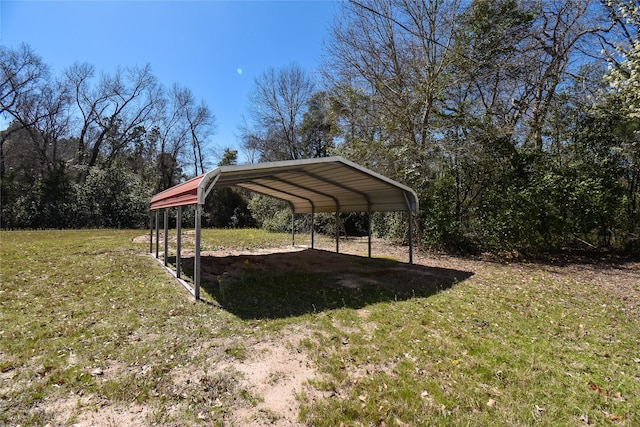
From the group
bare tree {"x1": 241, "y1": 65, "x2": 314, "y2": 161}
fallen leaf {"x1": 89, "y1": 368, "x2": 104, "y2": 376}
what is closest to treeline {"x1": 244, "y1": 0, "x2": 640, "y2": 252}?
fallen leaf {"x1": 89, "y1": 368, "x2": 104, "y2": 376}

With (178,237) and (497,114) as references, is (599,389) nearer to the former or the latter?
(178,237)

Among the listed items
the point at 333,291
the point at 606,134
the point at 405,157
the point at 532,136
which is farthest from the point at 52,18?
the point at 606,134

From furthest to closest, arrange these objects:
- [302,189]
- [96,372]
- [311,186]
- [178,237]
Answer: [302,189] < [311,186] < [178,237] < [96,372]

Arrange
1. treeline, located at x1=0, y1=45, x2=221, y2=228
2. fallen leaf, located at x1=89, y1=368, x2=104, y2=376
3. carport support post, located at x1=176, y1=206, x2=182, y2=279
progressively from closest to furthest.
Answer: fallen leaf, located at x1=89, y1=368, x2=104, y2=376 < carport support post, located at x1=176, y1=206, x2=182, y2=279 < treeline, located at x1=0, y1=45, x2=221, y2=228

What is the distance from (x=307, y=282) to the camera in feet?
23.0

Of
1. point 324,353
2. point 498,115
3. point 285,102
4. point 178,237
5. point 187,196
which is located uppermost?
point 285,102

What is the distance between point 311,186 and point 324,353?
22.0 feet

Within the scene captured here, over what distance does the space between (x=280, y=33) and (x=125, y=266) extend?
954 cm

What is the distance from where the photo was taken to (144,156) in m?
30.5

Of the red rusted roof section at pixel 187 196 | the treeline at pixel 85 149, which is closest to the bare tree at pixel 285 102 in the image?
the treeline at pixel 85 149

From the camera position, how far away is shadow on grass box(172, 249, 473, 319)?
214 inches

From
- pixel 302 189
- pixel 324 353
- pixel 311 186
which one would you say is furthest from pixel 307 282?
pixel 302 189

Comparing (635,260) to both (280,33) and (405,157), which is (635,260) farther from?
(280,33)

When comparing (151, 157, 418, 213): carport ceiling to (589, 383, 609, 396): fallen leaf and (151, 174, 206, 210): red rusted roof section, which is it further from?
(589, 383, 609, 396): fallen leaf
